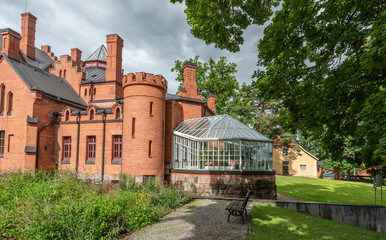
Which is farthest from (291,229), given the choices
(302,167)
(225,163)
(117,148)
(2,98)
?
(302,167)

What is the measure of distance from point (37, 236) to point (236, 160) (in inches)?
395

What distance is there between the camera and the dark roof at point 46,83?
1742cm

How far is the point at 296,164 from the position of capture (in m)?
35.3

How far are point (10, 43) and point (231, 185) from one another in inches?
799

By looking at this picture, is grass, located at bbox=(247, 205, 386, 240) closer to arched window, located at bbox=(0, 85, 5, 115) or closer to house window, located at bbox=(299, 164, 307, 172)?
arched window, located at bbox=(0, 85, 5, 115)

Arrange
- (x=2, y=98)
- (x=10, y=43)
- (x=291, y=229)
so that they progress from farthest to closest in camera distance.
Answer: (x=10, y=43)
(x=2, y=98)
(x=291, y=229)

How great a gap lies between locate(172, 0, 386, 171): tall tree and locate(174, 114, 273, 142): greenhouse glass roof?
5956 mm

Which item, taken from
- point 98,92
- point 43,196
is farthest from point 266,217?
point 98,92

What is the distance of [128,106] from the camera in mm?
15539

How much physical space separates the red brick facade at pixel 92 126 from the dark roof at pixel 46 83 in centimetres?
12

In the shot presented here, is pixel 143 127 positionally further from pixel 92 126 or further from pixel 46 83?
pixel 46 83

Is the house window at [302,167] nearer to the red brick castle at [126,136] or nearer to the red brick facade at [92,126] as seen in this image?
the red brick castle at [126,136]

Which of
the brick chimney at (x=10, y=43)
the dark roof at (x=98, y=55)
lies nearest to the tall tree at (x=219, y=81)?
the dark roof at (x=98, y=55)

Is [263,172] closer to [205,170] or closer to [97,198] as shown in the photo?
[205,170]
